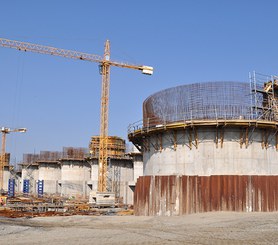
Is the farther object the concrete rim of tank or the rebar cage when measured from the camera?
the rebar cage

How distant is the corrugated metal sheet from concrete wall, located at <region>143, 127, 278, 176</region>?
420 cm

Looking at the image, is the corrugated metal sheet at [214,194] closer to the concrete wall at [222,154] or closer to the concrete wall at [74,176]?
the concrete wall at [222,154]

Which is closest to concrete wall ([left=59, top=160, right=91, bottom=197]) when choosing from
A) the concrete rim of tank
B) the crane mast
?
the crane mast

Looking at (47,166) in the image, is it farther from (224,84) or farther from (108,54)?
(224,84)

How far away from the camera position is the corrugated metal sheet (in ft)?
73.8

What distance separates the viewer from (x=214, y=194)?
2280cm

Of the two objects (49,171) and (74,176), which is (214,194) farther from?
(49,171)

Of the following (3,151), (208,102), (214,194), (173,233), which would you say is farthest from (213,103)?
(3,151)

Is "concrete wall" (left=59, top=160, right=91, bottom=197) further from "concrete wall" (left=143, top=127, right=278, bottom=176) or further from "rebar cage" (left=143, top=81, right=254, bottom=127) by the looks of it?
"concrete wall" (left=143, top=127, right=278, bottom=176)

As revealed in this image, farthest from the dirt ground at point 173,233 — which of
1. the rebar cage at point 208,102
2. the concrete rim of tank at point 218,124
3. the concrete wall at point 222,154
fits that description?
the rebar cage at point 208,102

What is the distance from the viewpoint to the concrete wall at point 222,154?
27172mm

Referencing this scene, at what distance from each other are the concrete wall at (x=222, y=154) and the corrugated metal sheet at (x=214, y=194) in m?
4.20

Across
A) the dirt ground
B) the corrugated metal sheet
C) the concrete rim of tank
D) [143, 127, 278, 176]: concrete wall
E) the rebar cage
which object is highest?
the rebar cage

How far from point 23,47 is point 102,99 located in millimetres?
17826
